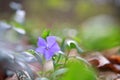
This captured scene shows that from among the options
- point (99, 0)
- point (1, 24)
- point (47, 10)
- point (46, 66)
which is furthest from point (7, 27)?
point (99, 0)

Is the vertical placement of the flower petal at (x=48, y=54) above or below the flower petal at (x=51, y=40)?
below

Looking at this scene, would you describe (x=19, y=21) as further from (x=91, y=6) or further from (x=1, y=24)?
(x=91, y=6)

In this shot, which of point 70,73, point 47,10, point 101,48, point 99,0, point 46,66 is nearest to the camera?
point 70,73

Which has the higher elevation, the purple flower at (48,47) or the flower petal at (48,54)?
the purple flower at (48,47)

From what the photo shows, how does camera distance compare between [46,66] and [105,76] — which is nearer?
[105,76]

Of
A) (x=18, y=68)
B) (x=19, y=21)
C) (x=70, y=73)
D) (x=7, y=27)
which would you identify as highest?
(x=19, y=21)

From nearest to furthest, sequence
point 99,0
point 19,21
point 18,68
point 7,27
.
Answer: point 18,68
point 7,27
point 19,21
point 99,0

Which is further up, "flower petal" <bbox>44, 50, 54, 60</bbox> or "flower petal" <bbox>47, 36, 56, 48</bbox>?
"flower petal" <bbox>47, 36, 56, 48</bbox>

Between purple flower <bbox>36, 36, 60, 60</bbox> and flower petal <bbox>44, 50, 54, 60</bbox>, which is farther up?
purple flower <bbox>36, 36, 60, 60</bbox>
